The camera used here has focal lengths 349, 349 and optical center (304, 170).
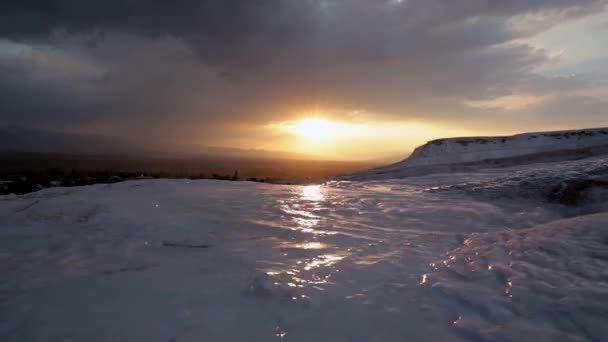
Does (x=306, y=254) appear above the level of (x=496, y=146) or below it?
below

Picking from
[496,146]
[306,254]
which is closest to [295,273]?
[306,254]

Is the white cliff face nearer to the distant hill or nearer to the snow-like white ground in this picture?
the distant hill

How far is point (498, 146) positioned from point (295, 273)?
1507 cm

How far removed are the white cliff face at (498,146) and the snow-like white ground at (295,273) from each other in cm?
1036

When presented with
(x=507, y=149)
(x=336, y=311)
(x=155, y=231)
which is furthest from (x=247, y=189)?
(x=507, y=149)

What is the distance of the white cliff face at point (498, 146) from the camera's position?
13.8 m

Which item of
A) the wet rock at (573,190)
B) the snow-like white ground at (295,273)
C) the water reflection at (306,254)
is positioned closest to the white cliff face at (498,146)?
the wet rock at (573,190)

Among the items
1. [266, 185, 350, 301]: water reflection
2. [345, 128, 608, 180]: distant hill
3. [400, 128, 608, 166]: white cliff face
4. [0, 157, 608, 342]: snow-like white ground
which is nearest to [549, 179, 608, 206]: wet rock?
[0, 157, 608, 342]: snow-like white ground

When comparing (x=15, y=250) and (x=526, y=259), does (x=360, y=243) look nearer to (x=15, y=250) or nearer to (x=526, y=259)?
(x=526, y=259)

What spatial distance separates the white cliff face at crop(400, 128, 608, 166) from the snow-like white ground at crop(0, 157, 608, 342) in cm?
1036

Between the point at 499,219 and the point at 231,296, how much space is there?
339cm

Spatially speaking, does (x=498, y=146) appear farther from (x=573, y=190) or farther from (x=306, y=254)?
(x=306, y=254)

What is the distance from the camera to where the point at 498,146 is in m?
14.8

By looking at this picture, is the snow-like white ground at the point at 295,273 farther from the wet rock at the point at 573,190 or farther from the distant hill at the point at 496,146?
the distant hill at the point at 496,146
